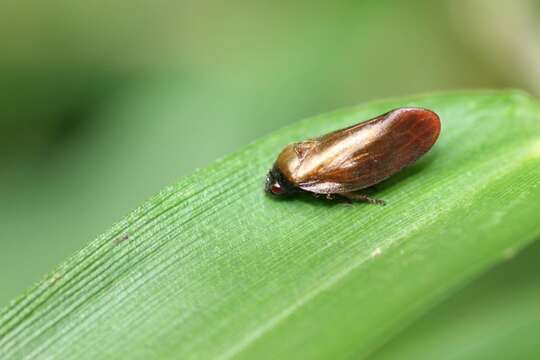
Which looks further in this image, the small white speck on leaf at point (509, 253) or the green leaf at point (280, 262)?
the green leaf at point (280, 262)

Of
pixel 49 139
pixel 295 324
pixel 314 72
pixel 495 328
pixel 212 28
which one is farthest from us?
pixel 212 28

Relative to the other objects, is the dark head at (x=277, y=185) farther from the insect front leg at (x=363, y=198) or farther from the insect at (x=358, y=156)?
the insect front leg at (x=363, y=198)

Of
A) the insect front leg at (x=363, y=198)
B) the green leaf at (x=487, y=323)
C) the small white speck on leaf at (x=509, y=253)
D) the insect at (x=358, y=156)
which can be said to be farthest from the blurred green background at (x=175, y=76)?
the small white speck on leaf at (x=509, y=253)

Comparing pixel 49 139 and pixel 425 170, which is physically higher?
pixel 49 139

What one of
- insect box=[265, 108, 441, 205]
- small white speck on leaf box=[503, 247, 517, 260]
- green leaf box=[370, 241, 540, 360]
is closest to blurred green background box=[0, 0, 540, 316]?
insect box=[265, 108, 441, 205]

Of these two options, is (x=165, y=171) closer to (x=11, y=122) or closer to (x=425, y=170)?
(x=11, y=122)

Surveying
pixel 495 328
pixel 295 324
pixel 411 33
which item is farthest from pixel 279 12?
pixel 295 324
